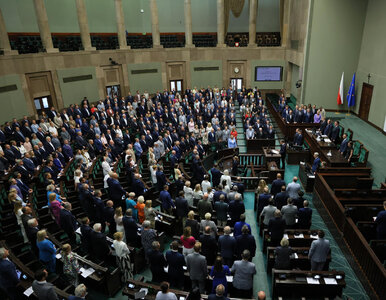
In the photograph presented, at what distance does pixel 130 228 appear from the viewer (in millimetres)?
6184

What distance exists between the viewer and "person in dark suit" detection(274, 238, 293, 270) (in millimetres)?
5233

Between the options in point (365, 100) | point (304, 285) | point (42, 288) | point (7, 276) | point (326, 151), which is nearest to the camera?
point (42, 288)

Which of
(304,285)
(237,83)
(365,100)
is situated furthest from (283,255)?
(237,83)

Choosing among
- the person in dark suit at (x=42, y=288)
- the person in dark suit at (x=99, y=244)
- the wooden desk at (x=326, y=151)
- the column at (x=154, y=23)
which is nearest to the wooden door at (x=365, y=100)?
the wooden desk at (x=326, y=151)

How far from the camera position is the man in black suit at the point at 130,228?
607 centimetres

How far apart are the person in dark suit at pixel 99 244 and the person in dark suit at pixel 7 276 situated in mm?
1336

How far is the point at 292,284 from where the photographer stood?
17.0 feet

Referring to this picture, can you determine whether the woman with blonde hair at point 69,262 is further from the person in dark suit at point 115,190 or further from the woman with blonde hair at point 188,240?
the person in dark suit at point 115,190

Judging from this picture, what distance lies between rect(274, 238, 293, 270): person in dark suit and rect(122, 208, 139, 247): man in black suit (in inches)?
116

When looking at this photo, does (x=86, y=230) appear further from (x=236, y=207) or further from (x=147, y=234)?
(x=236, y=207)

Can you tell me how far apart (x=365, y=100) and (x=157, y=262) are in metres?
15.9

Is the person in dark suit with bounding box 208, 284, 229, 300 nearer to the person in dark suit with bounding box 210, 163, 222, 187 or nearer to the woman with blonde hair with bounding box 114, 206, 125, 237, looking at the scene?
the woman with blonde hair with bounding box 114, 206, 125, 237

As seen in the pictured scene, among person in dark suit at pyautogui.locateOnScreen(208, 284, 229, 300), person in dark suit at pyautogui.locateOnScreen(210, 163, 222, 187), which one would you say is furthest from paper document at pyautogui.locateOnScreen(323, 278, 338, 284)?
person in dark suit at pyautogui.locateOnScreen(210, 163, 222, 187)

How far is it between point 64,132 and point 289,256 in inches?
388
